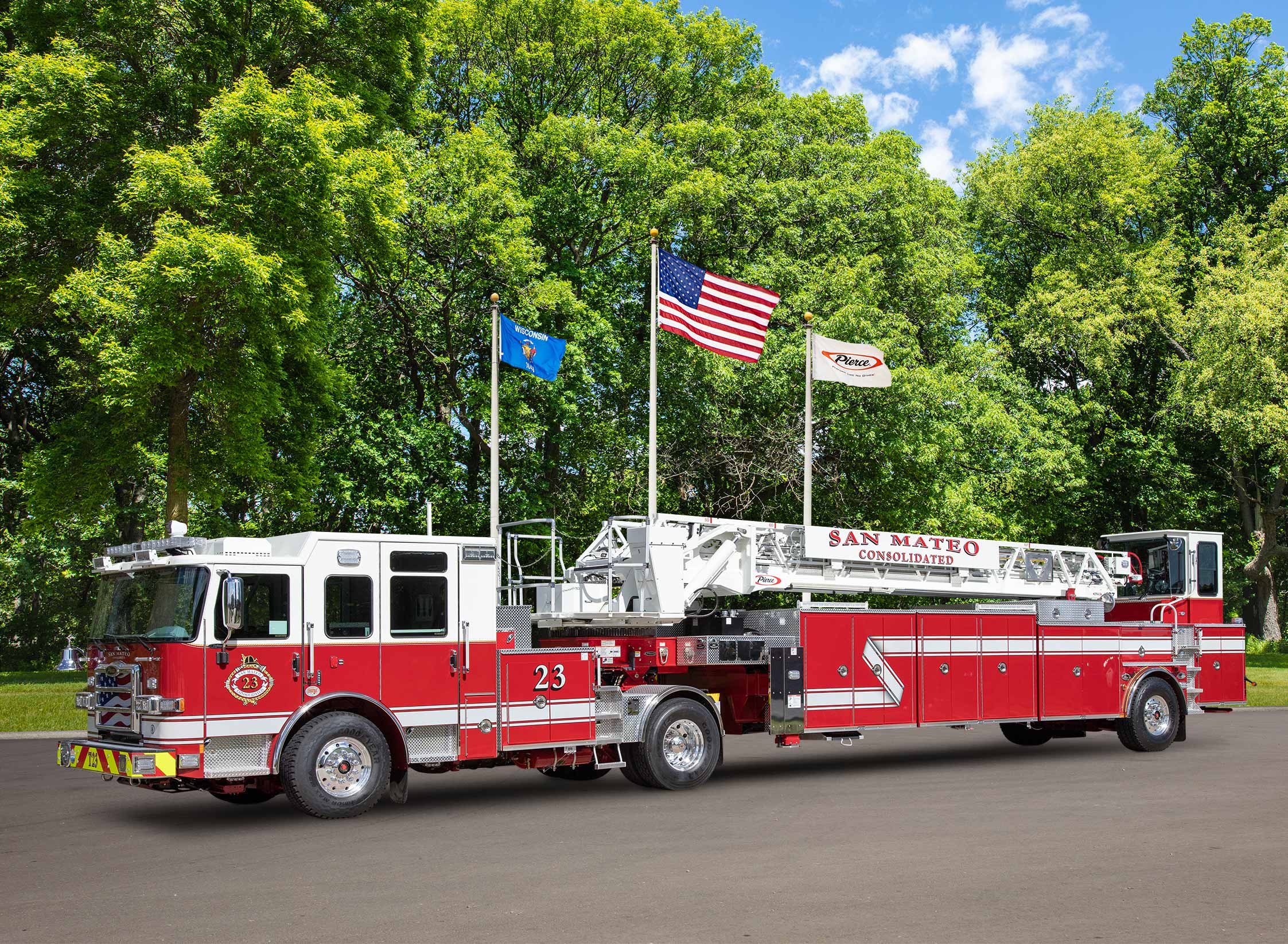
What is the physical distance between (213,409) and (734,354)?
1184 cm

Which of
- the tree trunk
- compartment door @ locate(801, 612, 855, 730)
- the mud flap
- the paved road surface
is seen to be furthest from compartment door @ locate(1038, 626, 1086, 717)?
the tree trunk

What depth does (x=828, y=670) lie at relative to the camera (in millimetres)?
15445

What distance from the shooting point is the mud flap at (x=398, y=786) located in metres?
12.4

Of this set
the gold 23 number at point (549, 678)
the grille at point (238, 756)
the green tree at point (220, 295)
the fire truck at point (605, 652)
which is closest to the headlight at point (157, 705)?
the fire truck at point (605, 652)

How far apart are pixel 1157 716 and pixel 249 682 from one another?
13.7 metres

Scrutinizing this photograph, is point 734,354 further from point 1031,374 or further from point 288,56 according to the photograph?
point 1031,374

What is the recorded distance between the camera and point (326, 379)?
87.5 ft

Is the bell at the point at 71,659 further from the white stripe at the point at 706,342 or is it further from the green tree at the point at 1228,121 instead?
the green tree at the point at 1228,121

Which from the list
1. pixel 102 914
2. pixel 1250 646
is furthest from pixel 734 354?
pixel 1250 646

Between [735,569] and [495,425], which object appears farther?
[495,425]

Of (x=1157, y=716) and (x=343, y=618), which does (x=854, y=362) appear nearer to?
(x=1157, y=716)

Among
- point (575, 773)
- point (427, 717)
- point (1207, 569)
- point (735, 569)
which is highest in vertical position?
point (735, 569)

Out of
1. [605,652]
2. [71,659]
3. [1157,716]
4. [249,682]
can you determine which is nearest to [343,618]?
[249,682]

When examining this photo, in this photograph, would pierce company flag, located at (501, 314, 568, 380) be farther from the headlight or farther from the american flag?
the headlight
